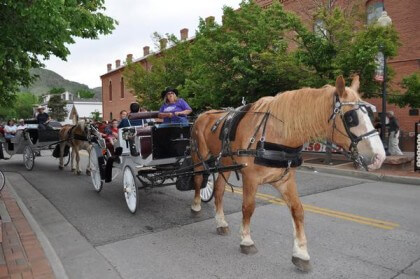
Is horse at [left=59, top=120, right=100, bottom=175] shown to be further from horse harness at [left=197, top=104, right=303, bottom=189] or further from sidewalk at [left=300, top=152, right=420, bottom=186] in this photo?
sidewalk at [left=300, top=152, right=420, bottom=186]

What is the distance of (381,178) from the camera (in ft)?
36.6

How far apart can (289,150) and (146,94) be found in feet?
84.1

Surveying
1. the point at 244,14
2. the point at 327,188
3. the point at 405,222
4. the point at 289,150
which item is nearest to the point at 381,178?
the point at 327,188

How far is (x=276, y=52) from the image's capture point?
15.7 meters

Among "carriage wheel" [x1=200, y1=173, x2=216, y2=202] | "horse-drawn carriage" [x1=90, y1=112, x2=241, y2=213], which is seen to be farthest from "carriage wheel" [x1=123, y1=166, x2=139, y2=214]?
"carriage wheel" [x1=200, y1=173, x2=216, y2=202]

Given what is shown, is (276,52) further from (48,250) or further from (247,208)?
(48,250)

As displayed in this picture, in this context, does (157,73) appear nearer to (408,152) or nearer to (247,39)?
(247,39)

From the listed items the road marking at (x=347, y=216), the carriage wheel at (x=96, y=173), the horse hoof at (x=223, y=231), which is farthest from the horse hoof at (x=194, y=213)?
the carriage wheel at (x=96, y=173)

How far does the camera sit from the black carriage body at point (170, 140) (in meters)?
6.75

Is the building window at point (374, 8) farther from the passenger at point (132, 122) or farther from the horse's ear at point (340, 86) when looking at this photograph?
the horse's ear at point (340, 86)

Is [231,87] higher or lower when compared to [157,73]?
lower

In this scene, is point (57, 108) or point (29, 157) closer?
point (29, 157)

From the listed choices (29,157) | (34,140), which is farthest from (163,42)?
(29,157)

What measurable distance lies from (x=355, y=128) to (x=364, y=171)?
8.87 metres
